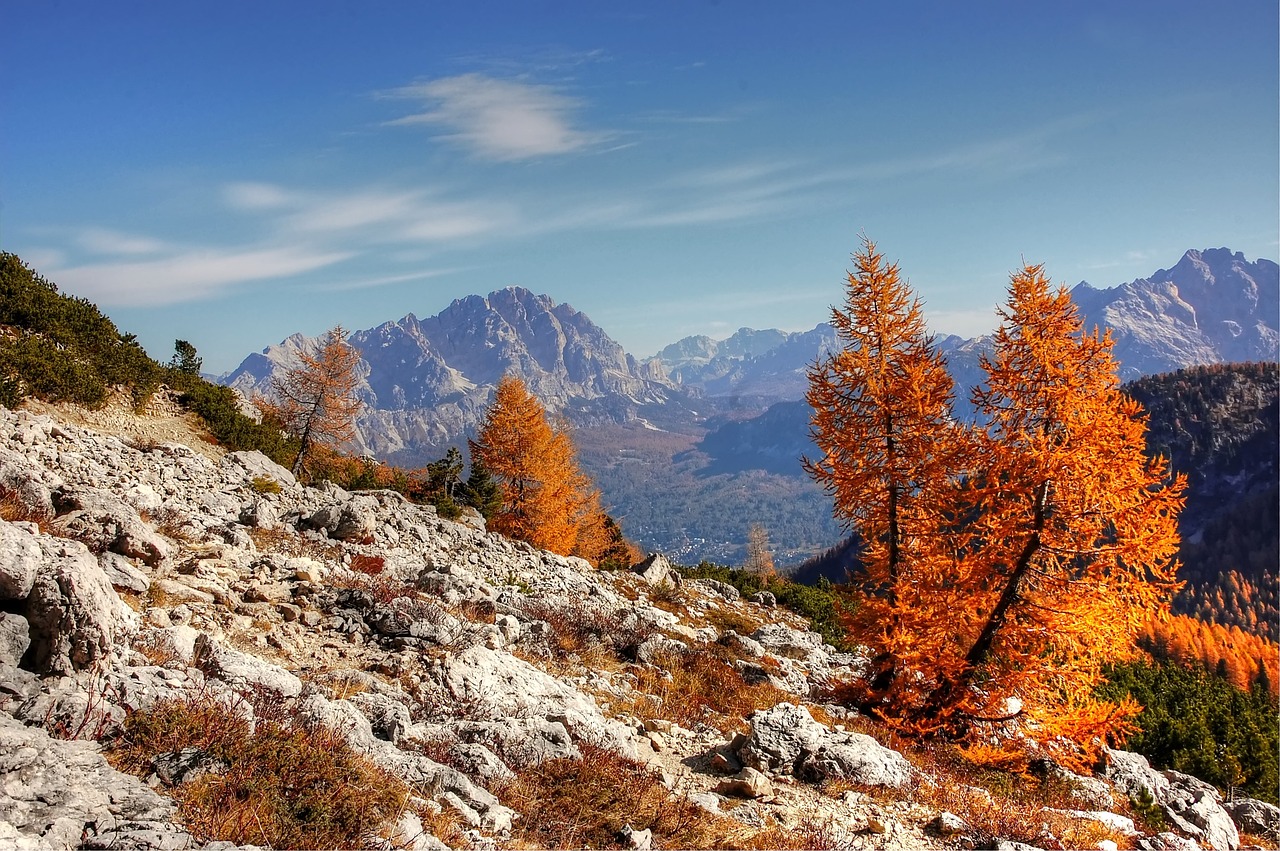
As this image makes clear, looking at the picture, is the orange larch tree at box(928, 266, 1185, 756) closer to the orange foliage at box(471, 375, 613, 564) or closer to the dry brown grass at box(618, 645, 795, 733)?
the dry brown grass at box(618, 645, 795, 733)

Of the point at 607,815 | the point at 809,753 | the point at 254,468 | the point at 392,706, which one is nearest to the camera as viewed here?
the point at 607,815

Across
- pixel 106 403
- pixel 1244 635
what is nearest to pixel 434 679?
pixel 106 403

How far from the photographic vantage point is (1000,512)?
1267cm

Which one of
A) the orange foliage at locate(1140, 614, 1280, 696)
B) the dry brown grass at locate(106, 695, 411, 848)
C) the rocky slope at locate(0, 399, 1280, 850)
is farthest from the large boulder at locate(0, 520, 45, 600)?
the orange foliage at locate(1140, 614, 1280, 696)

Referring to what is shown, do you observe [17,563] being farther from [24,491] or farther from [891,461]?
[891,461]

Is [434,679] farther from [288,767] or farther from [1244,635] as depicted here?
[1244,635]

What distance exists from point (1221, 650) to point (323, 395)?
157 meters

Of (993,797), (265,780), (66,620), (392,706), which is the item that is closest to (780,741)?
(993,797)

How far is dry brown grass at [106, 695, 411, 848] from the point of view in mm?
4582

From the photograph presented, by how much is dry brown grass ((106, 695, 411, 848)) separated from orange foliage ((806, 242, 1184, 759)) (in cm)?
1056

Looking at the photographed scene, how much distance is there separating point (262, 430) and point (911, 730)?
28529 mm

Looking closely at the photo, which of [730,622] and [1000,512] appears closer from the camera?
[1000,512]

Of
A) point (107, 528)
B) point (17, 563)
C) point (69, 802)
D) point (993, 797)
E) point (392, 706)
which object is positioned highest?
point (17, 563)

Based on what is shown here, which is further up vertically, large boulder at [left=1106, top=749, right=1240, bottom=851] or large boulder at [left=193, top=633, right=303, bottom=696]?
large boulder at [left=193, top=633, right=303, bottom=696]
